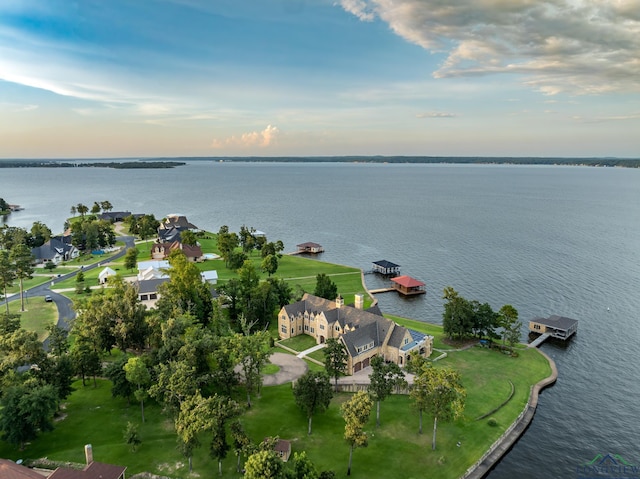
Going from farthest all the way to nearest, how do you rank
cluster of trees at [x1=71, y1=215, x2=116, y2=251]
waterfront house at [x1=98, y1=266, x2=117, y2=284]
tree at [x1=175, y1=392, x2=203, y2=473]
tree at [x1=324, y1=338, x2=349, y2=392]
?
cluster of trees at [x1=71, y1=215, x2=116, y2=251]
waterfront house at [x1=98, y1=266, x2=117, y2=284]
tree at [x1=324, y1=338, x2=349, y2=392]
tree at [x1=175, y1=392, x2=203, y2=473]

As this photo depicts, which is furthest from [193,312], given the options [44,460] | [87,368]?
[44,460]

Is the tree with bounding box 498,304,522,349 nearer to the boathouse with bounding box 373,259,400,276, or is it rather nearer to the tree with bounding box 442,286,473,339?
the tree with bounding box 442,286,473,339

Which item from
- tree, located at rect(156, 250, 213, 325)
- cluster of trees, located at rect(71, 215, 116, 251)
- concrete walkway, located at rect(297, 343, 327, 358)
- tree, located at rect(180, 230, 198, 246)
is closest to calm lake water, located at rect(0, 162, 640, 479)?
concrete walkway, located at rect(297, 343, 327, 358)

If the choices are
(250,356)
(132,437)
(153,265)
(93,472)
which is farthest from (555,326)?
(153,265)

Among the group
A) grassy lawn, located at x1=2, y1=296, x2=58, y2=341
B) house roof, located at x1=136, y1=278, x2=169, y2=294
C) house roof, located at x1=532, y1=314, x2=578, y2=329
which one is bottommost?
grassy lawn, located at x1=2, y1=296, x2=58, y2=341

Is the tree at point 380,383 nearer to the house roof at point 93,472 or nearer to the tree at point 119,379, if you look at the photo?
the house roof at point 93,472

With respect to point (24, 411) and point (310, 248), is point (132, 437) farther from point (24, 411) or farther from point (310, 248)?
point (310, 248)

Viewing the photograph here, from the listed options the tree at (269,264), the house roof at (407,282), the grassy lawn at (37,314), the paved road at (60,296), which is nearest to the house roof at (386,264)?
the house roof at (407,282)
